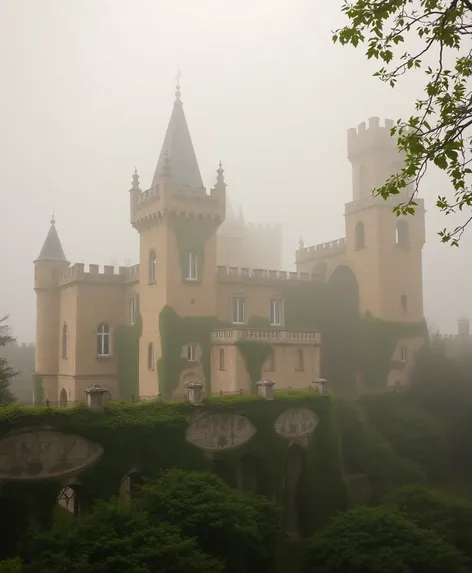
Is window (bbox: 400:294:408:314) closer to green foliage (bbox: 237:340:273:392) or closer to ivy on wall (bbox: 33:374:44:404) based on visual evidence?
green foliage (bbox: 237:340:273:392)

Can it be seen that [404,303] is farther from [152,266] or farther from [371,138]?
[152,266]

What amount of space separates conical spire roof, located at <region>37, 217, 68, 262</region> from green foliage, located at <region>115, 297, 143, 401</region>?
8.42 metres

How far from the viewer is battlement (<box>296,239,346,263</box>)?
40172mm

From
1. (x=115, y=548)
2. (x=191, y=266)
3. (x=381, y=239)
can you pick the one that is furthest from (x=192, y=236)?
(x=115, y=548)

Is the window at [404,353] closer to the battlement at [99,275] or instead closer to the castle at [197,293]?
the castle at [197,293]

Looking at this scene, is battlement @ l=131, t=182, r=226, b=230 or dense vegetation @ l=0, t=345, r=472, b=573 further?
battlement @ l=131, t=182, r=226, b=230

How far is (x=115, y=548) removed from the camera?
49.9 feet

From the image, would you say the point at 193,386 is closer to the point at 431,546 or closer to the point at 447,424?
the point at 431,546

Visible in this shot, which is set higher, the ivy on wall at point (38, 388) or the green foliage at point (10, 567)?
the ivy on wall at point (38, 388)

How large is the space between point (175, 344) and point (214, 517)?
15163 mm

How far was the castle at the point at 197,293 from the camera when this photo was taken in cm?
3225

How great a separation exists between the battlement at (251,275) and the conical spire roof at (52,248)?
13.4 meters

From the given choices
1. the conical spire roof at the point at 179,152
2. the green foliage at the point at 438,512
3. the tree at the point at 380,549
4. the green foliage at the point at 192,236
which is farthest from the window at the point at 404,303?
Result: the tree at the point at 380,549

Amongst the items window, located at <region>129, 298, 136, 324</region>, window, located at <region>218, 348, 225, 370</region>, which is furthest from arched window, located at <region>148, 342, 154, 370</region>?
window, located at <region>218, 348, 225, 370</region>
